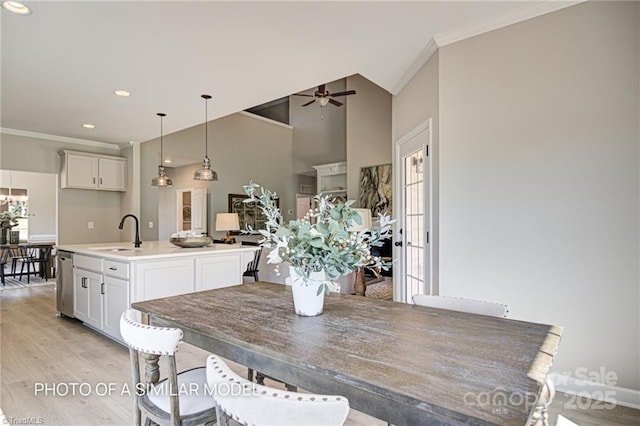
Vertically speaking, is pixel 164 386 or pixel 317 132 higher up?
pixel 317 132

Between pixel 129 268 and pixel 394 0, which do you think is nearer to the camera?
pixel 394 0

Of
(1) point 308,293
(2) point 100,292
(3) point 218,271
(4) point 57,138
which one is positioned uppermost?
(4) point 57,138

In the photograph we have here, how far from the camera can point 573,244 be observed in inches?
90.4

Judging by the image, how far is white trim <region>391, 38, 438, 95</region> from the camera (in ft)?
9.21

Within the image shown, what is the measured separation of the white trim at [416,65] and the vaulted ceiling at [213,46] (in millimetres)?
17

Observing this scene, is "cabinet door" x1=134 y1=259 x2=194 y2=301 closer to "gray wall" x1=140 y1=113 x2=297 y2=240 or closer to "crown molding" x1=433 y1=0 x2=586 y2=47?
"crown molding" x1=433 y1=0 x2=586 y2=47

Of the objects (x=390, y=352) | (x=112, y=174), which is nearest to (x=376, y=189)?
(x=112, y=174)

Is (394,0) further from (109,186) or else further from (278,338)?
(109,186)

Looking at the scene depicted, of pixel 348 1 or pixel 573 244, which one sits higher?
pixel 348 1

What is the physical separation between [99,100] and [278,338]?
4.09 metres

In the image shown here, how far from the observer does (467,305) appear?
1.72m

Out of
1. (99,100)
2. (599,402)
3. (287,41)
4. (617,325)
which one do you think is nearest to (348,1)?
(287,41)

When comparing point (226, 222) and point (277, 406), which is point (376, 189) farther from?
point (277, 406)

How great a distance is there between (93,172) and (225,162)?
101 inches
